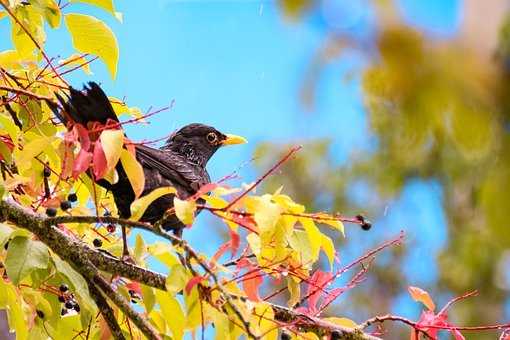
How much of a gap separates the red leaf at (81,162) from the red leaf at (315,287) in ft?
1.82

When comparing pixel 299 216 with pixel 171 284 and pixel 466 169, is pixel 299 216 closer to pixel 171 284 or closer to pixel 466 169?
pixel 171 284

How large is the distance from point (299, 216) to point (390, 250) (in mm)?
9825

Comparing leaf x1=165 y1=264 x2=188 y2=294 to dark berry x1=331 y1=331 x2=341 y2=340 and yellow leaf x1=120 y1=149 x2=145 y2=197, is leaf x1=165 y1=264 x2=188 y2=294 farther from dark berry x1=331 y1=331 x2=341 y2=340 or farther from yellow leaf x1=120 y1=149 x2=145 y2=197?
dark berry x1=331 y1=331 x2=341 y2=340

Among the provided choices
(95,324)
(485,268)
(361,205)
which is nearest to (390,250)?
(361,205)

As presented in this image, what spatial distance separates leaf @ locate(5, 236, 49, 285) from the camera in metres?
1.62

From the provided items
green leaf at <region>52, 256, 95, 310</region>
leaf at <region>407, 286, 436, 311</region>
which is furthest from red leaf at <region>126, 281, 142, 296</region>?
leaf at <region>407, 286, 436, 311</region>

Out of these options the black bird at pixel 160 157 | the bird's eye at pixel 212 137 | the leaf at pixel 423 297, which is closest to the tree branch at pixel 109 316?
the black bird at pixel 160 157

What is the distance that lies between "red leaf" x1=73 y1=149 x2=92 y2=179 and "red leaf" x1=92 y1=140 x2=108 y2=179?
0.05 feet

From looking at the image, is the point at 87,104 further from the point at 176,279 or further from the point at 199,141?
the point at 199,141

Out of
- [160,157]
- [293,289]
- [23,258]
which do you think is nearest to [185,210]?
[23,258]

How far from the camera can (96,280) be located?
5.95ft

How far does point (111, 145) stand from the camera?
5.16 ft

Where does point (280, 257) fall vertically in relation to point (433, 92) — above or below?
below

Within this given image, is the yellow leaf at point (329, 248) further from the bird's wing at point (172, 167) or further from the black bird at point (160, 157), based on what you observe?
the bird's wing at point (172, 167)
